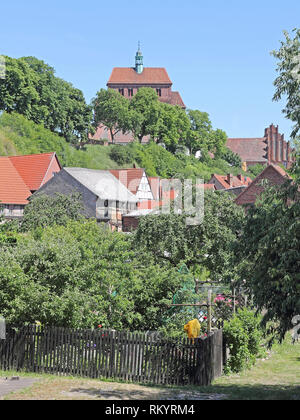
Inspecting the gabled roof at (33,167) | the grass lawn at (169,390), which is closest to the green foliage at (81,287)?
the grass lawn at (169,390)

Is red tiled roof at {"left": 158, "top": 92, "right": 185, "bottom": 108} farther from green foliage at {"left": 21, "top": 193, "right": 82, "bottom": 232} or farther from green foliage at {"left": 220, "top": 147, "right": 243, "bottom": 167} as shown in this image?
green foliage at {"left": 21, "top": 193, "right": 82, "bottom": 232}

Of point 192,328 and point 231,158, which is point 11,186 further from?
point 231,158

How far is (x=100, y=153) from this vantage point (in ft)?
382

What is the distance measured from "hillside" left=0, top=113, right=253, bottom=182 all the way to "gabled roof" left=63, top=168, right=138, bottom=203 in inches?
295

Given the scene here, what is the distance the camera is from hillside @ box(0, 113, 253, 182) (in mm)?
93194

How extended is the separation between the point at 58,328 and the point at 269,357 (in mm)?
9178

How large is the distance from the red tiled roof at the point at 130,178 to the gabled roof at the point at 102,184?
5.93 metres

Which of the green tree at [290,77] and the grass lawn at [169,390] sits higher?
the green tree at [290,77]

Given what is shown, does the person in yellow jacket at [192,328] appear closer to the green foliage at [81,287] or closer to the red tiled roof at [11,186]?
the green foliage at [81,287]

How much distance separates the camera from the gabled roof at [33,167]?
79662mm

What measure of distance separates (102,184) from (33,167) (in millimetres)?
12048
